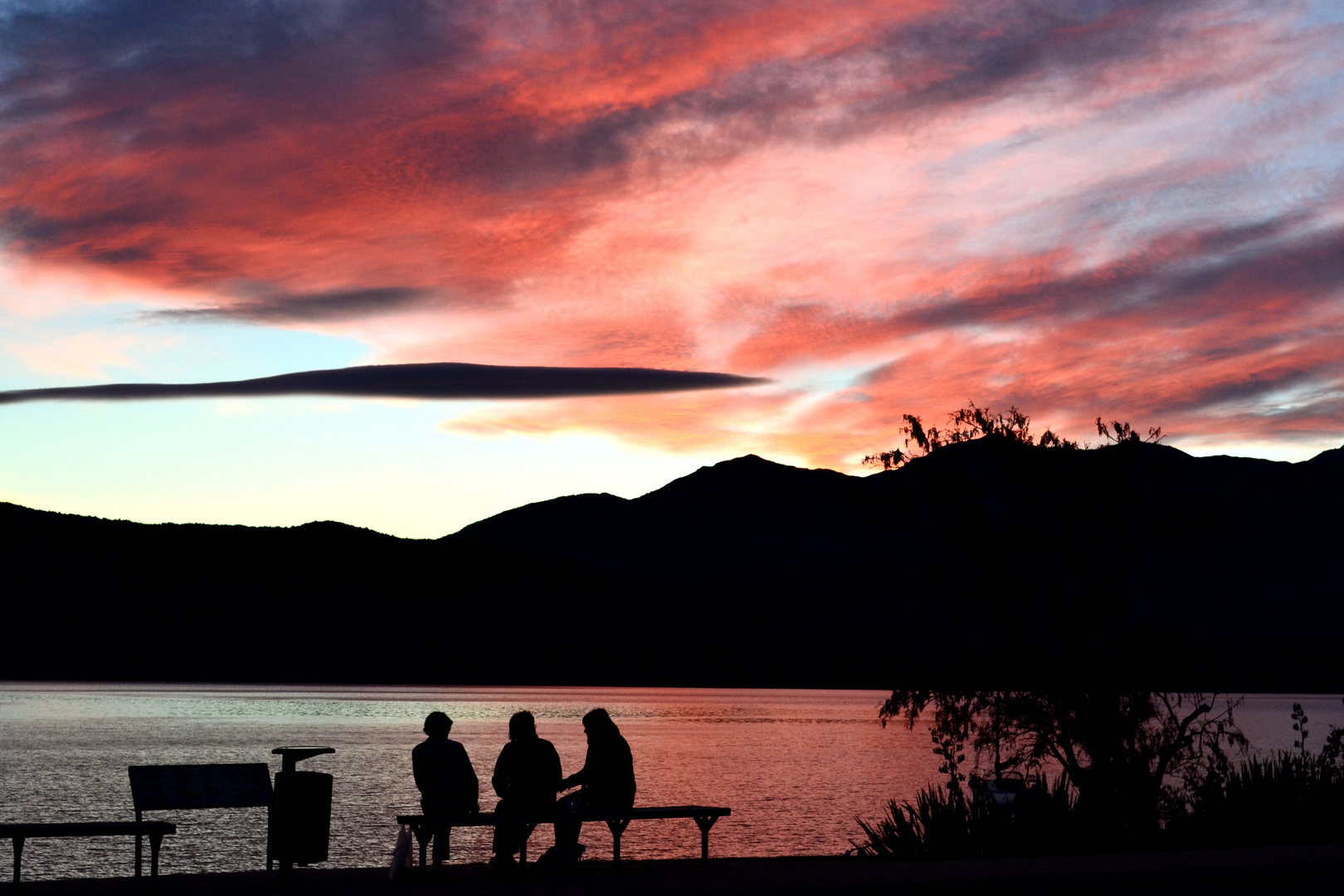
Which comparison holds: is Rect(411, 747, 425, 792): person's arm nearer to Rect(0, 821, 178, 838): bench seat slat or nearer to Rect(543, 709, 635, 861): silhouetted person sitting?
Rect(543, 709, 635, 861): silhouetted person sitting

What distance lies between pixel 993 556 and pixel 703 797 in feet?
75.9

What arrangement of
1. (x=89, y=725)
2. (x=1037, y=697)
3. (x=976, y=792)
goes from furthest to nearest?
(x=89, y=725), (x=1037, y=697), (x=976, y=792)

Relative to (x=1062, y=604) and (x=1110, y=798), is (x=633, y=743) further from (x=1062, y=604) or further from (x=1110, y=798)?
(x=1110, y=798)

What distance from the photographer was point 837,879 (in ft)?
43.8

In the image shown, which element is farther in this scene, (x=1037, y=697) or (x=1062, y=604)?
(x=1062, y=604)

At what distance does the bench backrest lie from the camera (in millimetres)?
13875

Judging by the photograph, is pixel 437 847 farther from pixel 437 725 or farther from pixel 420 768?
pixel 437 725

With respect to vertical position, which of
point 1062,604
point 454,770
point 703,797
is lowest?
point 703,797

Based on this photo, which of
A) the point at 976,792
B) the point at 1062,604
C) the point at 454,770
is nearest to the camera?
the point at 454,770

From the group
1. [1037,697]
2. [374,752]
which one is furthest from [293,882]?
[374,752]

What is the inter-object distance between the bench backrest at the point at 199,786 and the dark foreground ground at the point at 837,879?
0.70 m

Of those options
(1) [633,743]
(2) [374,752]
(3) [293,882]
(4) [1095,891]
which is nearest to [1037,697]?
(4) [1095,891]

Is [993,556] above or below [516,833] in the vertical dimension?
Result: above

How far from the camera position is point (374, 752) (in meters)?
76.3
